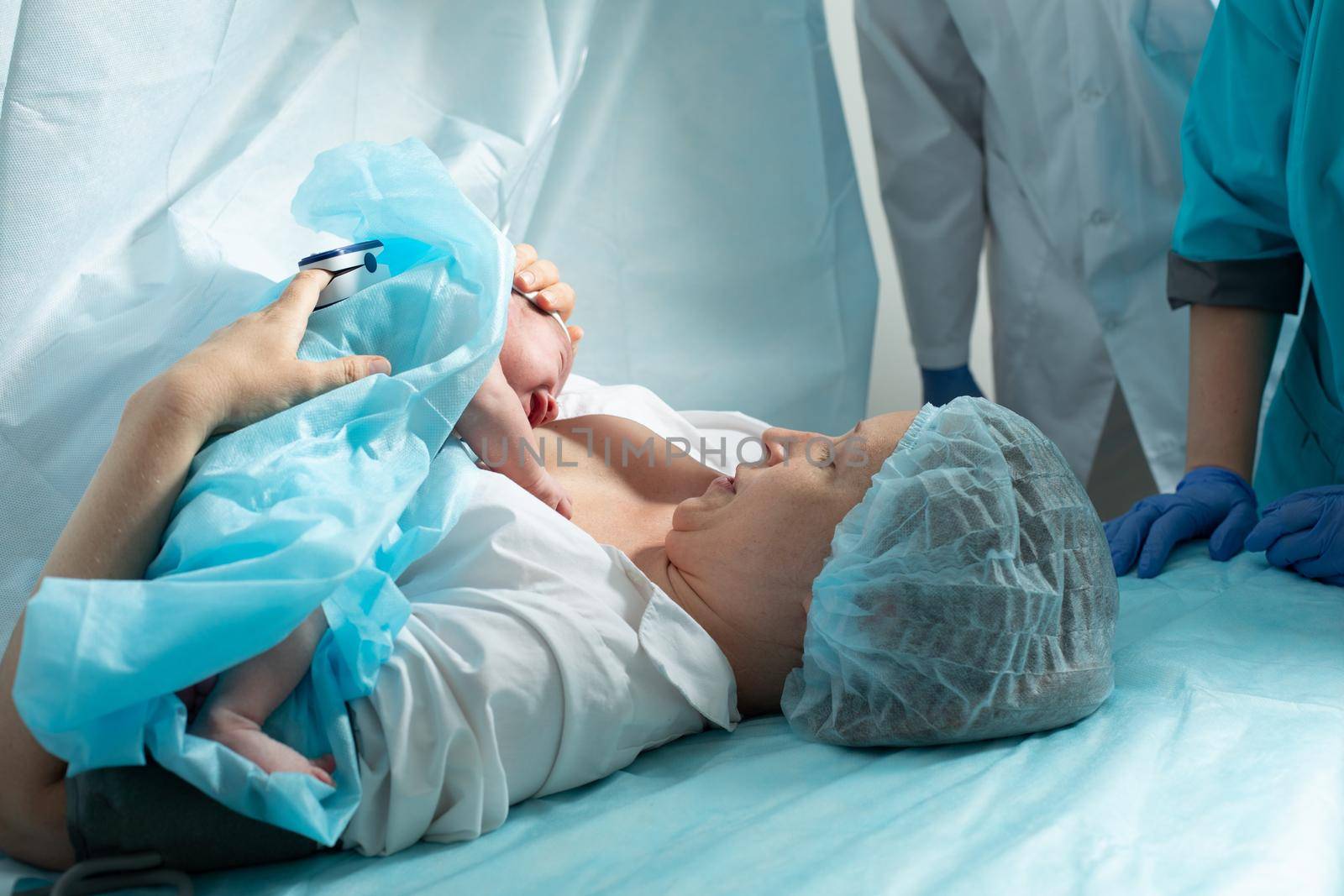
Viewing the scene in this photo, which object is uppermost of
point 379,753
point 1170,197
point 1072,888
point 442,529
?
point 1170,197

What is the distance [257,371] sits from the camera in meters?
1.00

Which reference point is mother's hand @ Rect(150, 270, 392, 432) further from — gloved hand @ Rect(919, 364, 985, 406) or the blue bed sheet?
gloved hand @ Rect(919, 364, 985, 406)

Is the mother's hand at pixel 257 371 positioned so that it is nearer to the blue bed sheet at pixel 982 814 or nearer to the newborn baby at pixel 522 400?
the newborn baby at pixel 522 400

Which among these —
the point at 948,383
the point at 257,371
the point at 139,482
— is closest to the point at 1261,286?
the point at 948,383

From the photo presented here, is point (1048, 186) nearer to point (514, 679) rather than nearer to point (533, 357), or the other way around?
point (533, 357)

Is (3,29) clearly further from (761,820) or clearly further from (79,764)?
(761,820)

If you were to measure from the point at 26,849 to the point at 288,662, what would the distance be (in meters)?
0.27

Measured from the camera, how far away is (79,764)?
86 centimetres

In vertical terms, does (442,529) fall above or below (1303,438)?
above

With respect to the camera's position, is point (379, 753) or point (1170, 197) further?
point (1170, 197)

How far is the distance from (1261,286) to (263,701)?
144 cm

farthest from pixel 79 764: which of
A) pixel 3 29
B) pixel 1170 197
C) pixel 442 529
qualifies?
pixel 1170 197

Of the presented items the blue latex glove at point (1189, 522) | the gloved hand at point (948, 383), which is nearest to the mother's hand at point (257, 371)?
the blue latex glove at point (1189, 522)

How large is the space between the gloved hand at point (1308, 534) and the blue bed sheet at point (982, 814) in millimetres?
189
